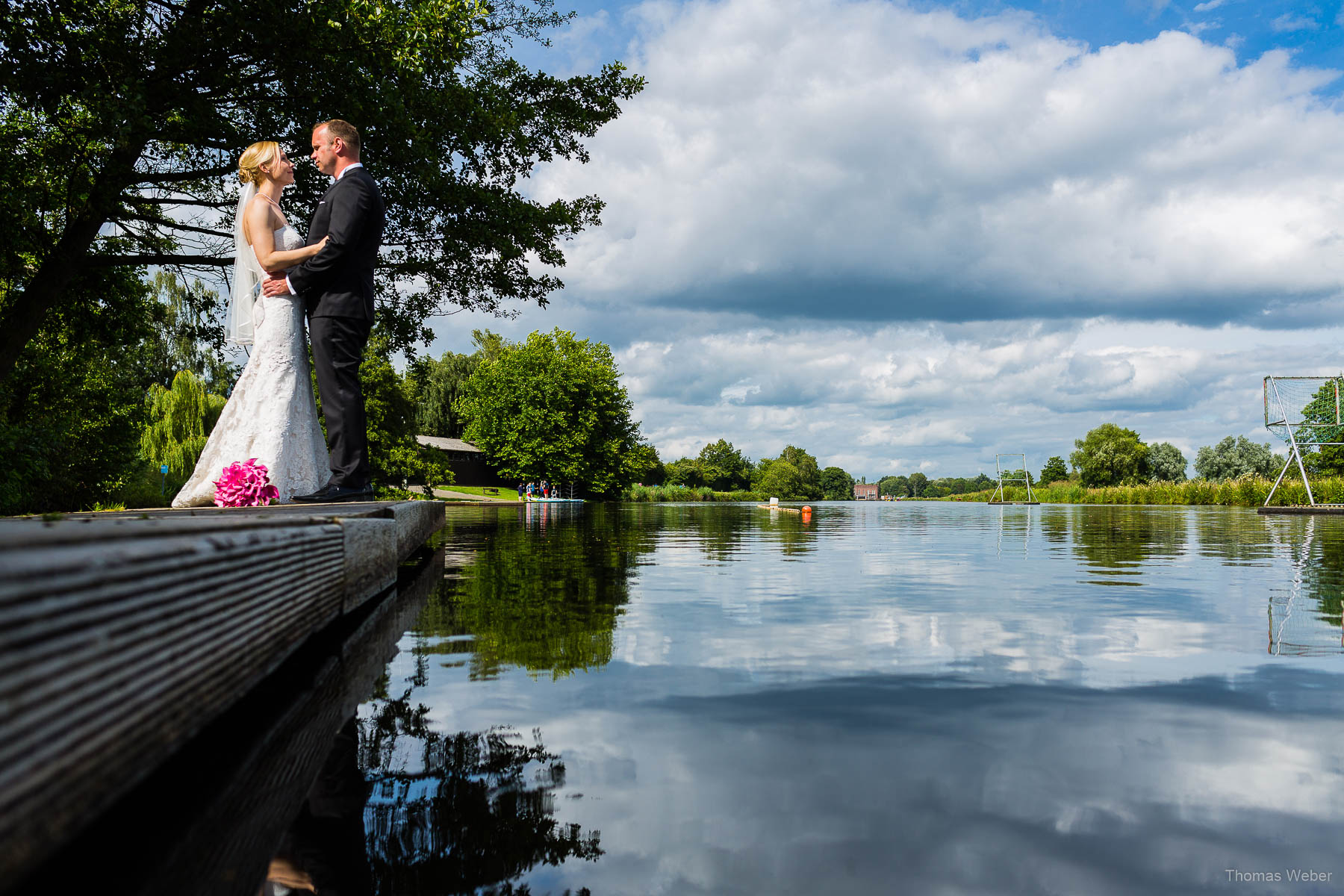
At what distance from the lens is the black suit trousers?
6.47m

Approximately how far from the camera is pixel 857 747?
2.44 metres

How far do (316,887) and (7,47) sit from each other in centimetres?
1117

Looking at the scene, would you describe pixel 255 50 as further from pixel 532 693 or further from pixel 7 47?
pixel 532 693

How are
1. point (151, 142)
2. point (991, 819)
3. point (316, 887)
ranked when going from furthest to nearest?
1. point (151, 142)
2. point (991, 819)
3. point (316, 887)

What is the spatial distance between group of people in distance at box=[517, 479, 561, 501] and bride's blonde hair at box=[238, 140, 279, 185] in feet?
166

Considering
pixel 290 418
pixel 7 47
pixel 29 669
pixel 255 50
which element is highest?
pixel 255 50

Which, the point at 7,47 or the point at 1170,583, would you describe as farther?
the point at 7,47

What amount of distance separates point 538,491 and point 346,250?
54105 millimetres

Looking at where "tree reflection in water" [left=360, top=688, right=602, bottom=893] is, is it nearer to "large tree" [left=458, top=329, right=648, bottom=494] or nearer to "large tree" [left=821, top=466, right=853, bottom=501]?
"large tree" [left=458, top=329, right=648, bottom=494]

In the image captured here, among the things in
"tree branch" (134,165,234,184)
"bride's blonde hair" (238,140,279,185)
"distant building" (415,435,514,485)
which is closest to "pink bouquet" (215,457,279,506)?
"bride's blonde hair" (238,140,279,185)

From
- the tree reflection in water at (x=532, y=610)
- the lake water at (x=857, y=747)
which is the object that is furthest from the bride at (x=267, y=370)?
the lake water at (x=857, y=747)

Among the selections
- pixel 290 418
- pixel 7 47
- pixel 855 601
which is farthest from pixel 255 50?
pixel 855 601

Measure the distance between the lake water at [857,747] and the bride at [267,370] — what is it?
1907mm

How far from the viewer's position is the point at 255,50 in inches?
423
